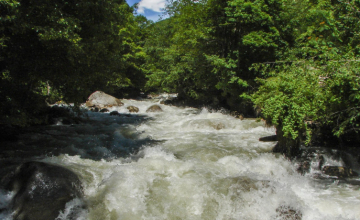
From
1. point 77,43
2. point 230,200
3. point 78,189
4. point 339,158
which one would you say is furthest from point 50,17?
point 339,158

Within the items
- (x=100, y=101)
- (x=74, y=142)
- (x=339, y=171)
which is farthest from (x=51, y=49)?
(x=100, y=101)

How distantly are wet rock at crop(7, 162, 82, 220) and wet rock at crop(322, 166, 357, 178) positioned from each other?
22.6 ft

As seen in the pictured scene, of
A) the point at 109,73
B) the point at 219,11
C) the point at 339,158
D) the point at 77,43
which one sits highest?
the point at 219,11

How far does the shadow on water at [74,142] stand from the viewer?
7.98 meters

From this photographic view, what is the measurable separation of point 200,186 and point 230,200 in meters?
0.82

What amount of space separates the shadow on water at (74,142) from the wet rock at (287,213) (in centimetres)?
536

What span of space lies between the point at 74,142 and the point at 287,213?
811 centimetres

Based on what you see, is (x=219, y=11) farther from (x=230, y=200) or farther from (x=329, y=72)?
(x=230, y=200)

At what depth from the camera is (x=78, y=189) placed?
545 centimetres

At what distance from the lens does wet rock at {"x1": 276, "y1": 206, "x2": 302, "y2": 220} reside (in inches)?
197

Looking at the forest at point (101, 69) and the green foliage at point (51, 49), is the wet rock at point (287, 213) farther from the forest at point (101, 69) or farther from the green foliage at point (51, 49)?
the green foliage at point (51, 49)

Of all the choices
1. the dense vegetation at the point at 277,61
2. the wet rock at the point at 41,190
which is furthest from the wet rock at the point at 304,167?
the wet rock at the point at 41,190

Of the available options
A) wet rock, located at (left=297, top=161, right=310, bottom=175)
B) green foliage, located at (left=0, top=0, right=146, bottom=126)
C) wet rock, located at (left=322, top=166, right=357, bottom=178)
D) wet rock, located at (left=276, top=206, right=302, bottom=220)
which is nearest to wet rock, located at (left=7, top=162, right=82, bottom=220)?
green foliage, located at (left=0, top=0, right=146, bottom=126)

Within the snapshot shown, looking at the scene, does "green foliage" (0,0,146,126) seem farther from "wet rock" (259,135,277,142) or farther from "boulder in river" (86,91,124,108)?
"boulder in river" (86,91,124,108)
